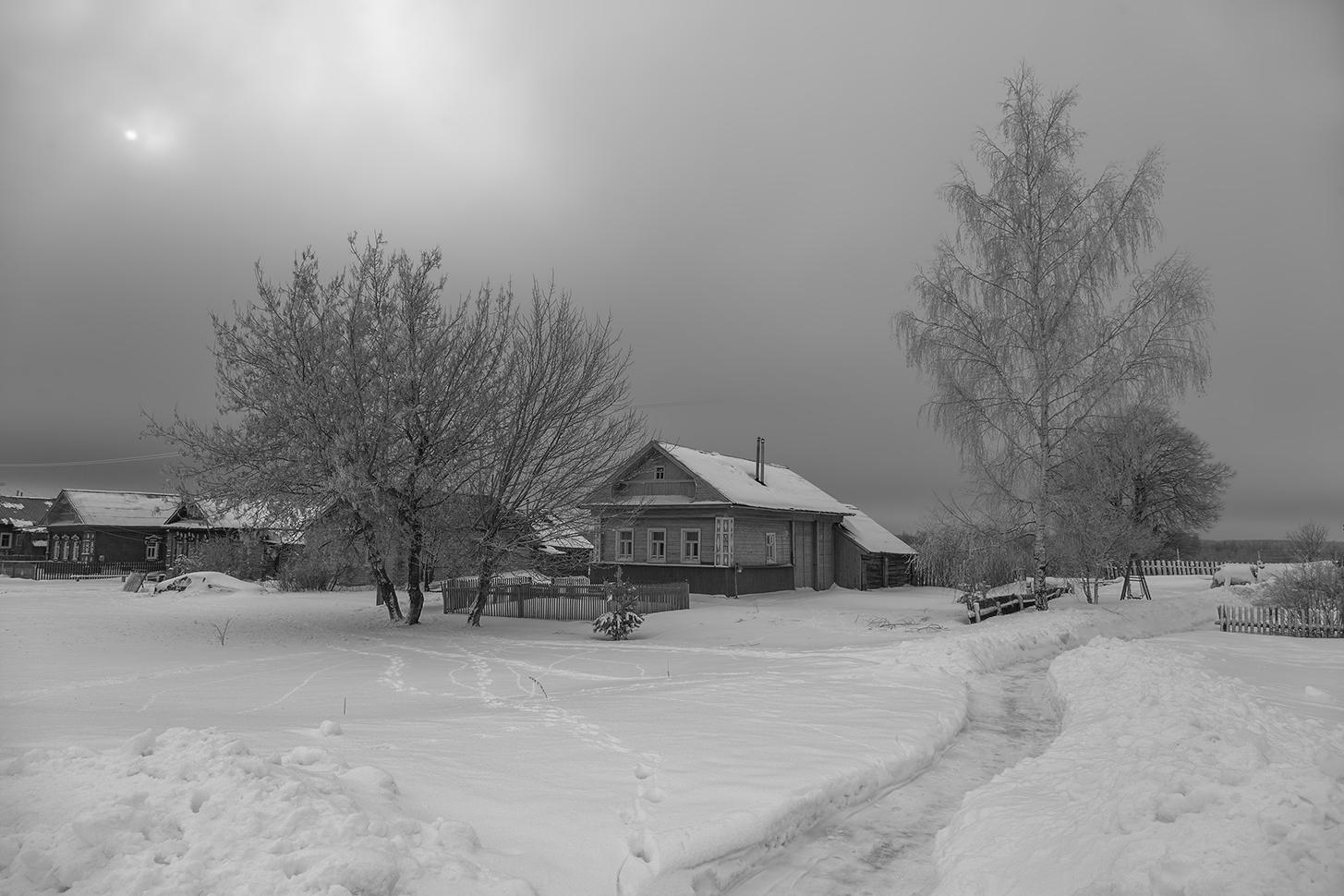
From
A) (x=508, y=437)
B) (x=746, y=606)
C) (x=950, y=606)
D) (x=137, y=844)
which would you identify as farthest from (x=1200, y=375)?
(x=137, y=844)

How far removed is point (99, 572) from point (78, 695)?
45.4m

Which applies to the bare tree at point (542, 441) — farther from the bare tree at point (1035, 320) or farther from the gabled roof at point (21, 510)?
the gabled roof at point (21, 510)

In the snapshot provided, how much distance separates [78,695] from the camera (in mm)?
10148

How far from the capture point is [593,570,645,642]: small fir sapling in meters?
19.8

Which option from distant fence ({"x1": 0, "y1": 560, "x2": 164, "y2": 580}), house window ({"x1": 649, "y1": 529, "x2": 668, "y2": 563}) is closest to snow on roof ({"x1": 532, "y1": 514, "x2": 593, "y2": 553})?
house window ({"x1": 649, "y1": 529, "x2": 668, "y2": 563})

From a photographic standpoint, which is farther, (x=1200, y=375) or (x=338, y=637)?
(x=1200, y=375)

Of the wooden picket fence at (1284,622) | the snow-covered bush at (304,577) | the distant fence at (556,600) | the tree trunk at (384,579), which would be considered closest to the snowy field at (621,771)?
the tree trunk at (384,579)

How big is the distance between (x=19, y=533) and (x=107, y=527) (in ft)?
57.3

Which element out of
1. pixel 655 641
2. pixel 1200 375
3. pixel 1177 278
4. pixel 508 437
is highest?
pixel 1177 278

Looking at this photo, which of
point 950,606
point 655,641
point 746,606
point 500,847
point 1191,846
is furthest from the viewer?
point 950,606

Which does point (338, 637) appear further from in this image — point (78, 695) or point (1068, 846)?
point (1068, 846)

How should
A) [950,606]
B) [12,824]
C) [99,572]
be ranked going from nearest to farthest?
1. [12,824]
2. [950,606]
3. [99,572]

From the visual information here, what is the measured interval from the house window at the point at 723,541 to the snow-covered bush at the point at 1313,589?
17.1 m

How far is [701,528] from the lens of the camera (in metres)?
31.5
